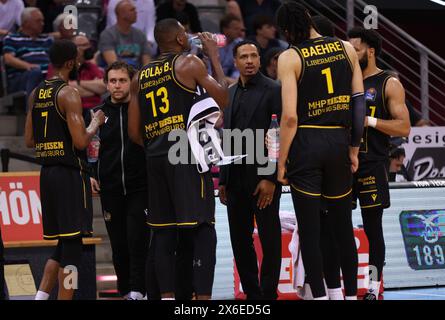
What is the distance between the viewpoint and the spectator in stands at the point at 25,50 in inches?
471

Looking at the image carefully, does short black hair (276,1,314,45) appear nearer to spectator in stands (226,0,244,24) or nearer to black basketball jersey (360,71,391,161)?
black basketball jersey (360,71,391,161)

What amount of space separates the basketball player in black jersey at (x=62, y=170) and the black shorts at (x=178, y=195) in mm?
811

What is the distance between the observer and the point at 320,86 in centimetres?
681

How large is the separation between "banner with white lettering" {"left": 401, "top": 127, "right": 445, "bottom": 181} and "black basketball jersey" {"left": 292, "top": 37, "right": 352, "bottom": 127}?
532 cm

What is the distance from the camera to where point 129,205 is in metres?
8.20

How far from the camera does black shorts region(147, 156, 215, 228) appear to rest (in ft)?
22.8

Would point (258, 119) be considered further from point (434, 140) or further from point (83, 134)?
point (434, 140)

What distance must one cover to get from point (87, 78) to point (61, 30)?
936 millimetres

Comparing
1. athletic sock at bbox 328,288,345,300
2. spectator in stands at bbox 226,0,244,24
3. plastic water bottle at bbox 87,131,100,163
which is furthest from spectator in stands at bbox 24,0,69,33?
athletic sock at bbox 328,288,345,300

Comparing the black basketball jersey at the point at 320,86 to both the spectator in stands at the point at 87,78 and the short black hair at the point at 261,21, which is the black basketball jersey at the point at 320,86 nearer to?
the spectator in stands at the point at 87,78

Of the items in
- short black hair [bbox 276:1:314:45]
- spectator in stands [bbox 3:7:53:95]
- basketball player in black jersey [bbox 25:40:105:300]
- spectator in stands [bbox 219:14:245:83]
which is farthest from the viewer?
spectator in stands [bbox 219:14:245:83]

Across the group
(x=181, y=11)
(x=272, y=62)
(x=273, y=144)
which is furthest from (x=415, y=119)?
(x=273, y=144)
